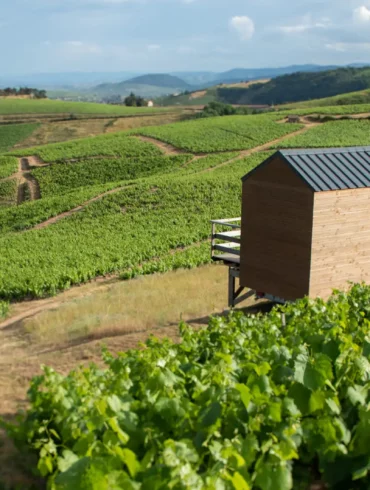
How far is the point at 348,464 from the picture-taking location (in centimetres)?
644

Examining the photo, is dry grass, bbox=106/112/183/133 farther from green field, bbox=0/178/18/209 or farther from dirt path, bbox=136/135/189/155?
green field, bbox=0/178/18/209

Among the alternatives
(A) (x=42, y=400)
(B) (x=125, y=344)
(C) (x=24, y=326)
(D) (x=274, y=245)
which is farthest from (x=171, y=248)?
(A) (x=42, y=400)

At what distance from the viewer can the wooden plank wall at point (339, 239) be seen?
16250 millimetres

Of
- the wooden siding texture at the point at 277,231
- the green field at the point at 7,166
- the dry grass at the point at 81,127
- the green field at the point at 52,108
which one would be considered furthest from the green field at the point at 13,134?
the wooden siding texture at the point at 277,231

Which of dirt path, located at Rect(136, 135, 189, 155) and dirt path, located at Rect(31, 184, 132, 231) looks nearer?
dirt path, located at Rect(31, 184, 132, 231)

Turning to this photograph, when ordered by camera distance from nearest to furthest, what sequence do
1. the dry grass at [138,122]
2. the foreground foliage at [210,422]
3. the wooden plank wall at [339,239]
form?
the foreground foliage at [210,422] < the wooden plank wall at [339,239] < the dry grass at [138,122]

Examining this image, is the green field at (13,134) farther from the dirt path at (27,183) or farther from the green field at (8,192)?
the green field at (8,192)

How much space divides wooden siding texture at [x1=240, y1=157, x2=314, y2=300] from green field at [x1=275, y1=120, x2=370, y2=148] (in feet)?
128

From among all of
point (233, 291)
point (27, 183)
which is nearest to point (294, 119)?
point (27, 183)

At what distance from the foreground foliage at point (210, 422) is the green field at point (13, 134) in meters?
71.6

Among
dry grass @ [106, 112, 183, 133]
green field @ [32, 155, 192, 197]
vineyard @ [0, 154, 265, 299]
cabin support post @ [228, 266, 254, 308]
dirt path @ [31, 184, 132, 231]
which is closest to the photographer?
cabin support post @ [228, 266, 254, 308]

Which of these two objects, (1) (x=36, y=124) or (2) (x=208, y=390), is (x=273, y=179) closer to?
(2) (x=208, y=390)

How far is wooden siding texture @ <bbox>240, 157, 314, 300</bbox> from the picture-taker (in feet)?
53.7

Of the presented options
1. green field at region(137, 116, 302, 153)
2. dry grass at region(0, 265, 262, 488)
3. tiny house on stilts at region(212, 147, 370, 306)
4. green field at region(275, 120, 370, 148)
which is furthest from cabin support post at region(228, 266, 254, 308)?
green field at region(137, 116, 302, 153)
